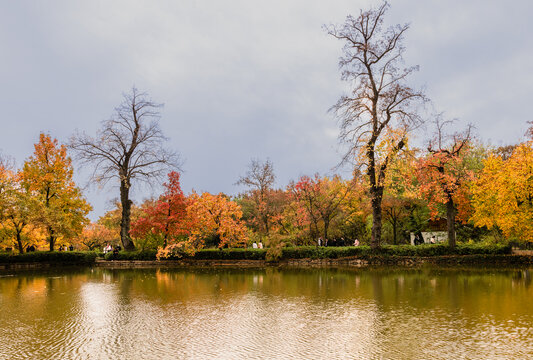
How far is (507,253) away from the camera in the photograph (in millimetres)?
23469

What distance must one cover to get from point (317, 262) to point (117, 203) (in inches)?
1384

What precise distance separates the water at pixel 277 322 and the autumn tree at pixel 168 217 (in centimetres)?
1410

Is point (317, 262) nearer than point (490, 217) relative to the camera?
No

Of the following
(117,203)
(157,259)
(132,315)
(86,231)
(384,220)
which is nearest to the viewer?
(132,315)

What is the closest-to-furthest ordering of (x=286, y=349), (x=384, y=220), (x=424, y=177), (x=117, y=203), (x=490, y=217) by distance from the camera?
1. (x=286, y=349)
2. (x=490, y=217)
3. (x=424, y=177)
4. (x=384, y=220)
5. (x=117, y=203)

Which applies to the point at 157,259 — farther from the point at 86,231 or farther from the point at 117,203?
the point at 86,231

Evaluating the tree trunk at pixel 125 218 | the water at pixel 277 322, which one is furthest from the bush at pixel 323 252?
the water at pixel 277 322

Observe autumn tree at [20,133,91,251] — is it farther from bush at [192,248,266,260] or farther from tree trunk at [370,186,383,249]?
tree trunk at [370,186,383,249]

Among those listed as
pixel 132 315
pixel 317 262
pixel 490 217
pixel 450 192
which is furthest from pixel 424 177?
pixel 132 315

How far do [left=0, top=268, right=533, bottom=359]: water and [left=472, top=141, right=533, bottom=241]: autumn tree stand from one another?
310 inches

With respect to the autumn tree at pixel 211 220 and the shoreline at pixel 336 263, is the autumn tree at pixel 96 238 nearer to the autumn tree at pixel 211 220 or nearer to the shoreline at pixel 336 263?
the shoreline at pixel 336 263

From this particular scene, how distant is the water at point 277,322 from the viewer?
6.67 metres

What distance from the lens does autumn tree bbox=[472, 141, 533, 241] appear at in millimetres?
21422

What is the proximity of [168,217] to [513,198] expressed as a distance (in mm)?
22190
